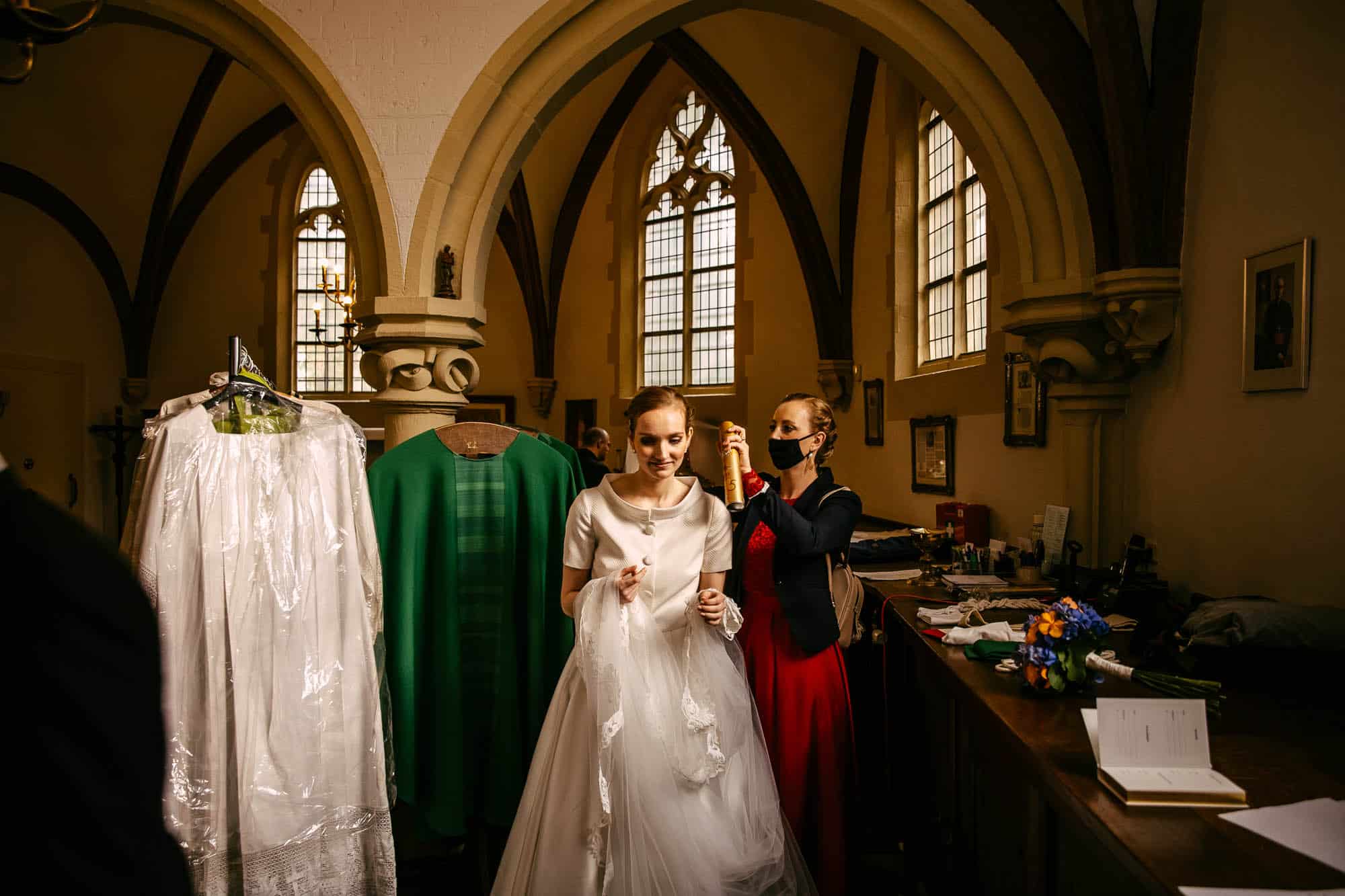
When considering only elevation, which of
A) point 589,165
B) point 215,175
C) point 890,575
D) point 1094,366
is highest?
point 589,165

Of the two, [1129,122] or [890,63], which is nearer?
[1129,122]

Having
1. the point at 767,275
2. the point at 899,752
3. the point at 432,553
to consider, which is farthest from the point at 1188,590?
the point at 767,275

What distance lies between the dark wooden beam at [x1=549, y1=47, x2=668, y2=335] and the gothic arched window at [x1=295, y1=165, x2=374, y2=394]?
2.59 metres

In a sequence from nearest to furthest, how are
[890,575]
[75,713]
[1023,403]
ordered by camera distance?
[75,713] → [890,575] → [1023,403]

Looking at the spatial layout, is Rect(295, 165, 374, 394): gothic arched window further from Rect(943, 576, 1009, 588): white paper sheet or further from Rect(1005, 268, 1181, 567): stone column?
Rect(1005, 268, 1181, 567): stone column

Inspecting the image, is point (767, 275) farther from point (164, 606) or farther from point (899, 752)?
point (164, 606)

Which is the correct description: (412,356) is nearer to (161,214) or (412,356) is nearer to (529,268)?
(529,268)

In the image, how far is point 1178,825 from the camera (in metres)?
1.29

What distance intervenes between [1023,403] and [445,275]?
9.99ft

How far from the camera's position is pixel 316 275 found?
9.94 metres

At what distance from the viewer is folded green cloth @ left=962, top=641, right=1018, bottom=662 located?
2311mm

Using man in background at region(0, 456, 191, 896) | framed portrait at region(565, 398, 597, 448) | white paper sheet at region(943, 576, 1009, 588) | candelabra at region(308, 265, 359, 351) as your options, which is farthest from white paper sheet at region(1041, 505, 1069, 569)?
framed portrait at region(565, 398, 597, 448)

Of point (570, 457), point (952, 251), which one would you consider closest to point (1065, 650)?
point (570, 457)

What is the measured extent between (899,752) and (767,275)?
18.0 ft
